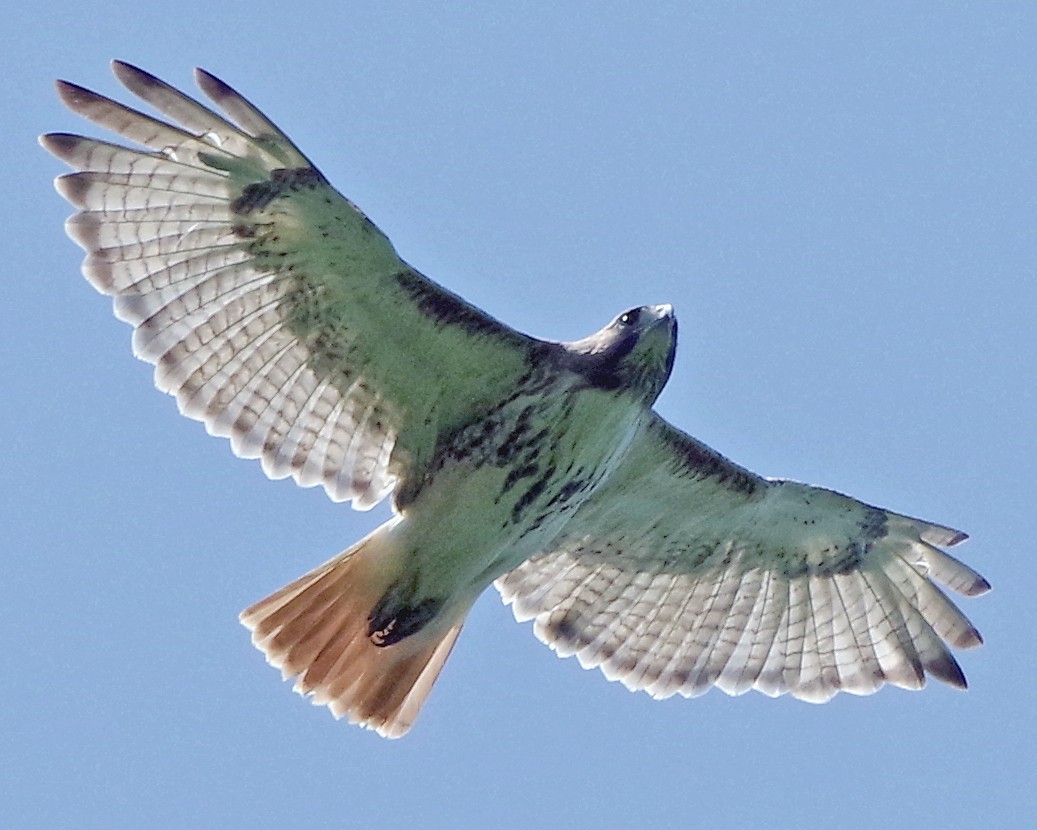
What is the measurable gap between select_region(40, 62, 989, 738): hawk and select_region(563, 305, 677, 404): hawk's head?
0.03ft

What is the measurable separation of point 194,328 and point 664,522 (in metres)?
2.88

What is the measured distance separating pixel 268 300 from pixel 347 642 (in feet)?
5.79

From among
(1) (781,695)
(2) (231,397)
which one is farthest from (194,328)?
(1) (781,695)

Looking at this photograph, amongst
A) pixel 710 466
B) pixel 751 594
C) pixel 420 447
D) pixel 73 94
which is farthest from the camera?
pixel 751 594

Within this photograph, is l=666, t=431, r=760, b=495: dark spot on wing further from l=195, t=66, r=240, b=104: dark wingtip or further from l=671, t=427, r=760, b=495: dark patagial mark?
l=195, t=66, r=240, b=104: dark wingtip

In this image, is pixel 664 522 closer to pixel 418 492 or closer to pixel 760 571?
pixel 760 571

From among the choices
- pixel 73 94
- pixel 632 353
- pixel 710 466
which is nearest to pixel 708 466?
pixel 710 466

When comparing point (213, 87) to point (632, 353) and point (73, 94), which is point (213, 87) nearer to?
point (73, 94)

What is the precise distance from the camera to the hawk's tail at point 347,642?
10.3 m

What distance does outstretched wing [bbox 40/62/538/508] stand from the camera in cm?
955

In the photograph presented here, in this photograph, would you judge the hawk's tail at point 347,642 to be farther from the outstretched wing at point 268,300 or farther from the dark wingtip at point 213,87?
the dark wingtip at point 213,87

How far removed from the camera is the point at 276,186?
960 cm

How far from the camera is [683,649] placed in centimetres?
1177

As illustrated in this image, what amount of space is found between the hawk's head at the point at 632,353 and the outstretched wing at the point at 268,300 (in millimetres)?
289
